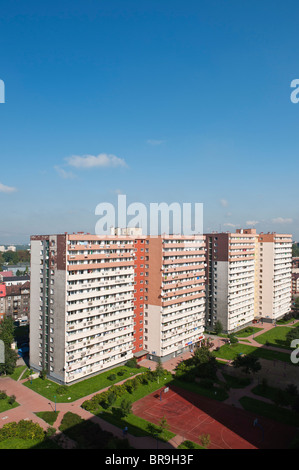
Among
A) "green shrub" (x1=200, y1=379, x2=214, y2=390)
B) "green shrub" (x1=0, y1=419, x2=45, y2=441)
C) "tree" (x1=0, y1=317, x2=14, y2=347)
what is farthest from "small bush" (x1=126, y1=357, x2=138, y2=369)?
"tree" (x1=0, y1=317, x2=14, y2=347)

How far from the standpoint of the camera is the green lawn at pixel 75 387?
180ft

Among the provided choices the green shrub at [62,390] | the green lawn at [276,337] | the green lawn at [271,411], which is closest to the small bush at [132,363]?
the green shrub at [62,390]

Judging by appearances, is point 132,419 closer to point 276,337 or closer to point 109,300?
point 109,300

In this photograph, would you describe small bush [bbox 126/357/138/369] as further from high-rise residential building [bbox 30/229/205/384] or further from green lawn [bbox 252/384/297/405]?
green lawn [bbox 252/384/297/405]

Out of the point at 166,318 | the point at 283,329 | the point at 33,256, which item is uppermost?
the point at 33,256

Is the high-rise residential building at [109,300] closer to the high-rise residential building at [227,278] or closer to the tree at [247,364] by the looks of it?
the high-rise residential building at [227,278]

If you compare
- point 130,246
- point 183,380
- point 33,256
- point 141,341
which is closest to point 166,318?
point 141,341

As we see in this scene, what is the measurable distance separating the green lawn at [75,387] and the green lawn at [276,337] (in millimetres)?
42069

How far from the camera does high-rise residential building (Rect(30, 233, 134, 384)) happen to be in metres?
57.8

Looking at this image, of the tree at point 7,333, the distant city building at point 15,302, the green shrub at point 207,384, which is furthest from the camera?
the distant city building at point 15,302

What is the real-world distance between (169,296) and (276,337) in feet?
130
